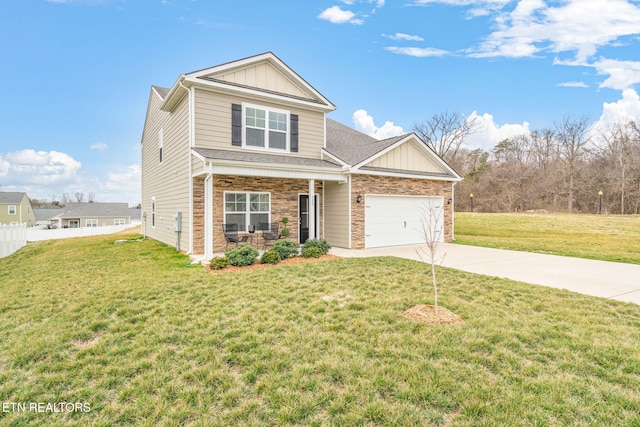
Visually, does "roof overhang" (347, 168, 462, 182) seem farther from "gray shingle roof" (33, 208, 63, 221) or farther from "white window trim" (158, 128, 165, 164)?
"gray shingle roof" (33, 208, 63, 221)

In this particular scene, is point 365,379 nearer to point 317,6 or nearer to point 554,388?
point 554,388

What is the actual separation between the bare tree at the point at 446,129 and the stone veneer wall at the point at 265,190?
73.8 feet

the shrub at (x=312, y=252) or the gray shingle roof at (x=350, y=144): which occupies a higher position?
the gray shingle roof at (x=350, y=144)

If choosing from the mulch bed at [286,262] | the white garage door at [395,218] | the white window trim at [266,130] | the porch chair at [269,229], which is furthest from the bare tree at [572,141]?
the porch chair at [269,229]

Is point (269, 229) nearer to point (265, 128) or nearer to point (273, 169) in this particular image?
point (273, 169)

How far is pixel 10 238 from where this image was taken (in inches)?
507

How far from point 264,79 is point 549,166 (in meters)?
35.4

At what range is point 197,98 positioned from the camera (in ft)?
32.5

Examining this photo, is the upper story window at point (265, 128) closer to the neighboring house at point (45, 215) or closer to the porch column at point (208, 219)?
the porch column at point (208, 219)

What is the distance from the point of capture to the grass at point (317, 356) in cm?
254

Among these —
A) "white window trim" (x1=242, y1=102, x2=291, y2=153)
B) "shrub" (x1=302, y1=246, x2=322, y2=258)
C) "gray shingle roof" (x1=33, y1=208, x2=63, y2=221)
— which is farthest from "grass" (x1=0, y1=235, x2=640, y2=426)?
"gray shingle roof" (x1=33, y1=208, x2=63, y2=221)

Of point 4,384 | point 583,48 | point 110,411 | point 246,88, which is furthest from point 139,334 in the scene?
point 583,48

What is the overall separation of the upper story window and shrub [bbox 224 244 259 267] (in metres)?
4.20

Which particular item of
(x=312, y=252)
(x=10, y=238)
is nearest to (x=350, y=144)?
(x=312, y=252)
